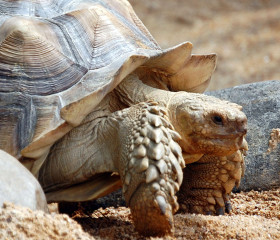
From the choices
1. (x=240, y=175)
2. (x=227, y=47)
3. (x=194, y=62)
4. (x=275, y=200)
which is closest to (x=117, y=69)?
(x=194, y=62)

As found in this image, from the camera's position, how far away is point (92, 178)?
3.09 meters

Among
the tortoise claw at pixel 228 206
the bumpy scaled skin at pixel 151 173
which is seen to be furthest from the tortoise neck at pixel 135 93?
the tortoise claw at pixel 228 206

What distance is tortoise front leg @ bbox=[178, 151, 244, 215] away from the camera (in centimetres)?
340

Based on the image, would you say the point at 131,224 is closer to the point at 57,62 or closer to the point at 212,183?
the point at 212,183

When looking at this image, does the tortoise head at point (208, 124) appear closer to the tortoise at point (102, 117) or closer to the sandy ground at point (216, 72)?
the tortoise at point (102, 117)

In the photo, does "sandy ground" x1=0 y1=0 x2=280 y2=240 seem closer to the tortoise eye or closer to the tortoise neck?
the tortoise eye

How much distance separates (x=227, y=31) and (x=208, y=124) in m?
8.65

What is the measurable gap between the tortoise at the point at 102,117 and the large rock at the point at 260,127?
0.54 meters

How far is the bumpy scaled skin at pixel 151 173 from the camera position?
2555 mm

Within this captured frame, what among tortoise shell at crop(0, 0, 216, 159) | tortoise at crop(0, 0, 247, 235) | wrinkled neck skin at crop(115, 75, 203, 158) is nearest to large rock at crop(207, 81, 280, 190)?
tortoise at crop(0, 0, 247, 235)

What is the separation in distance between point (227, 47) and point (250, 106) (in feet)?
20.7

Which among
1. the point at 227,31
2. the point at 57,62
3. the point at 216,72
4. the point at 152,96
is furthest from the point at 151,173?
the point at 227,31

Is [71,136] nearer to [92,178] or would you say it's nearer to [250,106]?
[92,178]

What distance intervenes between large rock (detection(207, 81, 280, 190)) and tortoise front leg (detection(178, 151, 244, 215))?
0.49 metres
